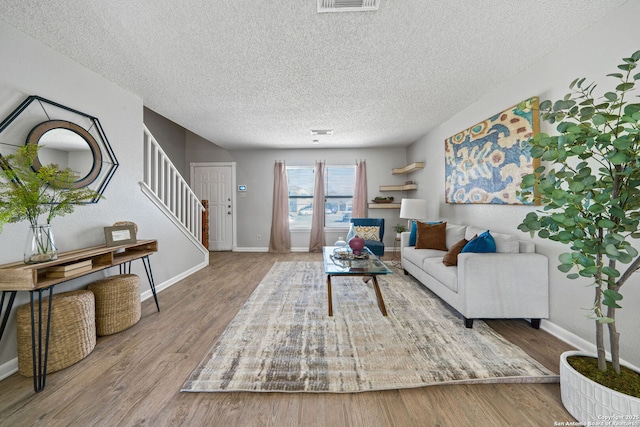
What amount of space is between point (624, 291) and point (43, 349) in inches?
153

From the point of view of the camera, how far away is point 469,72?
246cm

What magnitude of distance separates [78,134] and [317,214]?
4.19 m

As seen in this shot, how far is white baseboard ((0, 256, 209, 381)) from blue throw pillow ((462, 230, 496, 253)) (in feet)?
11.7

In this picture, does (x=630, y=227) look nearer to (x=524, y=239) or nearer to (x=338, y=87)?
(x=524, y=239)

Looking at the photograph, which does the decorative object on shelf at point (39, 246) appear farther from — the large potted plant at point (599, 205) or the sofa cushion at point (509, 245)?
the sofa cushion at point (509, 245)

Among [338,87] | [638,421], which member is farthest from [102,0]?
[638,421]

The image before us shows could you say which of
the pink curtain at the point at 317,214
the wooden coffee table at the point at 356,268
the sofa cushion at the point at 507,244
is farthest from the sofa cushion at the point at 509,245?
the pink curtain at the point at 317,214

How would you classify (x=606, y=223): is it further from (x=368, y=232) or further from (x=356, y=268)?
(x=368, y=232)

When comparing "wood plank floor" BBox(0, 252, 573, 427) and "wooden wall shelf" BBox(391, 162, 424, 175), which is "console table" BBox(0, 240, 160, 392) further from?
"wooden wall shelf" BBox(391, 162, 424, 175)

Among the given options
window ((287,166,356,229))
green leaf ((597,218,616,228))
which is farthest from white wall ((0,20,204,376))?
green leaf ((597,218,616,228))

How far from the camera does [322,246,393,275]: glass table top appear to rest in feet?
8.07

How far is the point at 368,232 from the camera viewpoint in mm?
4594

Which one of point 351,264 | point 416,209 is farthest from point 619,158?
point 416,209

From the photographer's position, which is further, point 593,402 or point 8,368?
point 8,368
